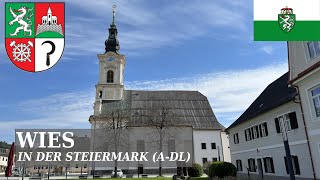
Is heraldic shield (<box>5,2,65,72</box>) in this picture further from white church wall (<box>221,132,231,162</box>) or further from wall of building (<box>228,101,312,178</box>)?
white church wall (<box>221,132,231,162</box>)

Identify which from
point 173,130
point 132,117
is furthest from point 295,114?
point 132,117

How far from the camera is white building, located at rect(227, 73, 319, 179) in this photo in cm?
1978

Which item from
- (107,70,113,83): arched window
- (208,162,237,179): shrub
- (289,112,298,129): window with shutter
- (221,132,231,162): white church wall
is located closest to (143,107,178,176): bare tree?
(221,132,231,162): white church wall

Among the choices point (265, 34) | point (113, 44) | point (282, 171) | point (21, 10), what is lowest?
point (282, 171)

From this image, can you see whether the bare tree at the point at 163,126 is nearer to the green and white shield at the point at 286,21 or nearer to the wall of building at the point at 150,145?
the wall of building at the point at 150,145

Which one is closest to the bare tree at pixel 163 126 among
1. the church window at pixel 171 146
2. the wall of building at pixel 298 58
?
the church window at pixel 171 146

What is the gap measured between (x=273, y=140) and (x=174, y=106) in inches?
1404

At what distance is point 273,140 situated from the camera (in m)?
24.1

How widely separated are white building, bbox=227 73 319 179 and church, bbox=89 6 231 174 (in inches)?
692

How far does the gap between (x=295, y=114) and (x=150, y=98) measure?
42.5 meters

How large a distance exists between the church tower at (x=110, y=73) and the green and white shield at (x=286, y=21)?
48.8 m

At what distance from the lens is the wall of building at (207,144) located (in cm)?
5100

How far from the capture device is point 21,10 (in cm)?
1212

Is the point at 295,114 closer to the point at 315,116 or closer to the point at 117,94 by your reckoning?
the point at 315,116
